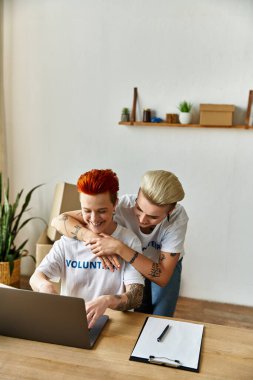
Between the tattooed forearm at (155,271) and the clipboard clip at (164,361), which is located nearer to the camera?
the clipboard clip at (164,361)

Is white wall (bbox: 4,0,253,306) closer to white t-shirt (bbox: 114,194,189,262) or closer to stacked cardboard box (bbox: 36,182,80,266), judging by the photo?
stacked cardboard box (bbox: 36,182,80,266)

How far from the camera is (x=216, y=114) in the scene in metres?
3.28

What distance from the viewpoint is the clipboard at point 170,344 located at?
1.30 m

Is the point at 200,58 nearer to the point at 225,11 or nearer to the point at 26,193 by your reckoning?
the point at 225,11

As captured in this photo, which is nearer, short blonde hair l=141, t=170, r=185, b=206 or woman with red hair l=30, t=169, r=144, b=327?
woman with red hair l=30, t=169, r=144, b=327

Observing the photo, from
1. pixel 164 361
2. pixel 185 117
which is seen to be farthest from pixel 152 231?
pixel 185 117

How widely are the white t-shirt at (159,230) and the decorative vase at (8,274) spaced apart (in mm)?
1738

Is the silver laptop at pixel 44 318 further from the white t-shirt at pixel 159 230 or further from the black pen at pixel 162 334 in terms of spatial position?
the white t-shirt at pixel 159 230

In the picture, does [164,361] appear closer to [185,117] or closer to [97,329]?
[97,329]

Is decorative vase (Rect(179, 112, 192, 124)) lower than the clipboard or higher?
higher

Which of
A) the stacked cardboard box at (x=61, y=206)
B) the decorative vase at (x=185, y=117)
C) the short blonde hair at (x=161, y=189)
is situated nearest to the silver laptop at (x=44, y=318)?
the short blonde hair at (x=161, y=189)

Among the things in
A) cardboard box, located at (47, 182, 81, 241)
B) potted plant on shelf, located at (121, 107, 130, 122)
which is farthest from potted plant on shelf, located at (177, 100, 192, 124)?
cardboard box, located at (47, 182, 81, 241)

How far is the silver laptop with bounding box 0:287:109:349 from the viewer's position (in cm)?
129

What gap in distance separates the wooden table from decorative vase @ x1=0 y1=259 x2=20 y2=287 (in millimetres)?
2102
